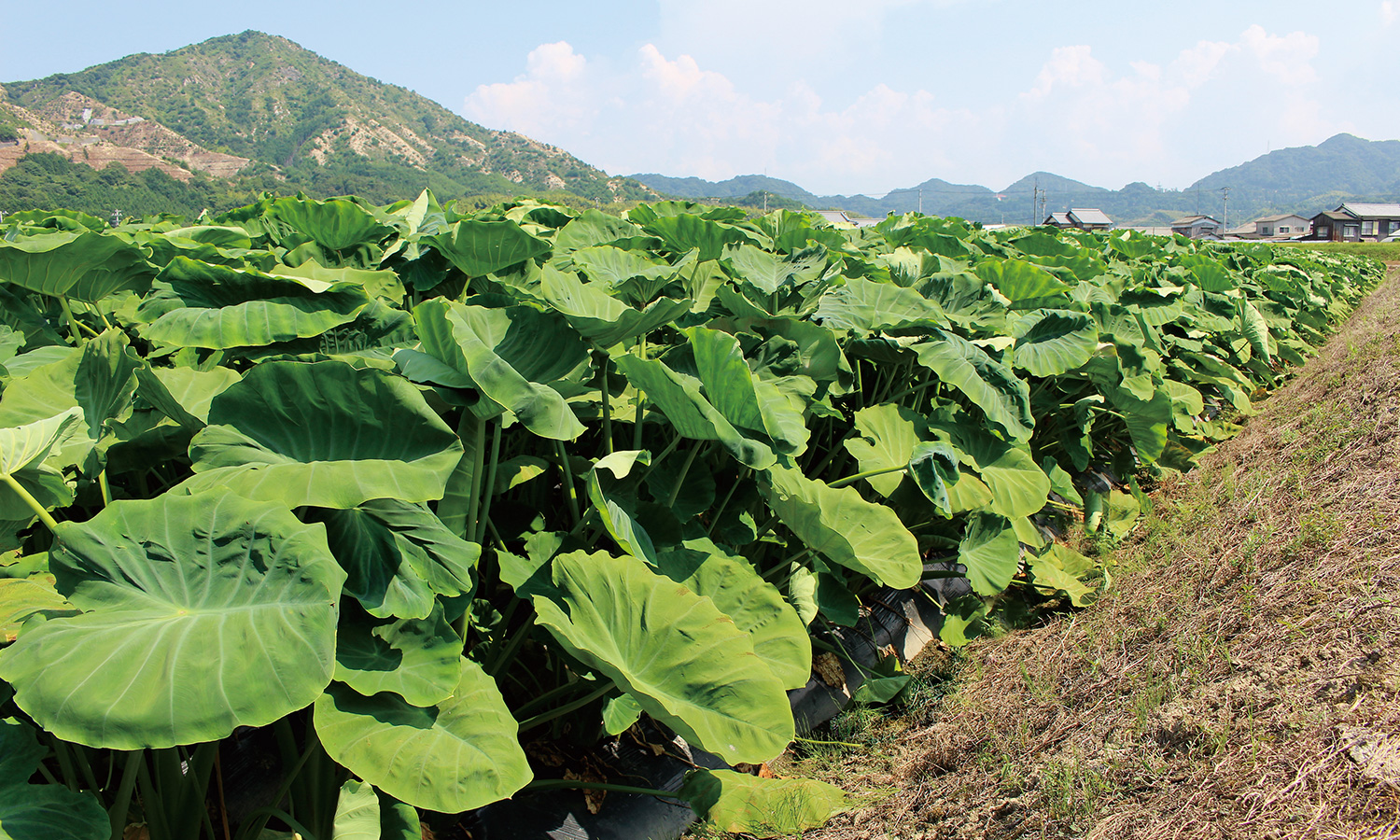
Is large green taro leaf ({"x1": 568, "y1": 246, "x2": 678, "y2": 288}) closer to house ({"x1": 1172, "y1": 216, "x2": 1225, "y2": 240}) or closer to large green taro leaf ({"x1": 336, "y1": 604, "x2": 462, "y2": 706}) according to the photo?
large green taro leaf ({"x1": 336, "y1": 604, "x2": 462, "y2": 706})

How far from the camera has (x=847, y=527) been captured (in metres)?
1.81

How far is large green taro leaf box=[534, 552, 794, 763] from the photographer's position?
43.9 inches

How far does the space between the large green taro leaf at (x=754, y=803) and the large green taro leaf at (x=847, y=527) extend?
473 mm

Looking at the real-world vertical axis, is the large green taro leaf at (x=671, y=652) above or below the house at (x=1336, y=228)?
below

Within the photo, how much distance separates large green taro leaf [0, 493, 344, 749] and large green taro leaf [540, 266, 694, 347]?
24.1 inches

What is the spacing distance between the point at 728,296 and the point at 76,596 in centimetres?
152

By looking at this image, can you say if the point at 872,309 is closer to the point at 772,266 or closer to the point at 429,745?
the point at 772,266

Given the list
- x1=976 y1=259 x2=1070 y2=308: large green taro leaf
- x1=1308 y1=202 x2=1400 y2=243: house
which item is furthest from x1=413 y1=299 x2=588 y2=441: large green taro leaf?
x1=1308 y1=202 x2=1400 y2=243: house

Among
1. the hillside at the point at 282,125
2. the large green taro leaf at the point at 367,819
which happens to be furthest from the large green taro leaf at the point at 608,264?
the hillside at the point at 282,125

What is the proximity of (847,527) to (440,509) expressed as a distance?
3.08ft

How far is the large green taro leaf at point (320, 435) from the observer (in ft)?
3.38

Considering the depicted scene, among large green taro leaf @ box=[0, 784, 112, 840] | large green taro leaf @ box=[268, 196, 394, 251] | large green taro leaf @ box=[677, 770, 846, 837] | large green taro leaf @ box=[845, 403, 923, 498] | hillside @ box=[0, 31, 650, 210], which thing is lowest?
large green taro leaf @ box=[677, 770, 846, 837]

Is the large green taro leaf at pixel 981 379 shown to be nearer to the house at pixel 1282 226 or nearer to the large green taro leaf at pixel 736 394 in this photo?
the large green taro leaf at pixel 736 394

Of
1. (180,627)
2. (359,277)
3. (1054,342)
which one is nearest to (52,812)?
(180,627)
